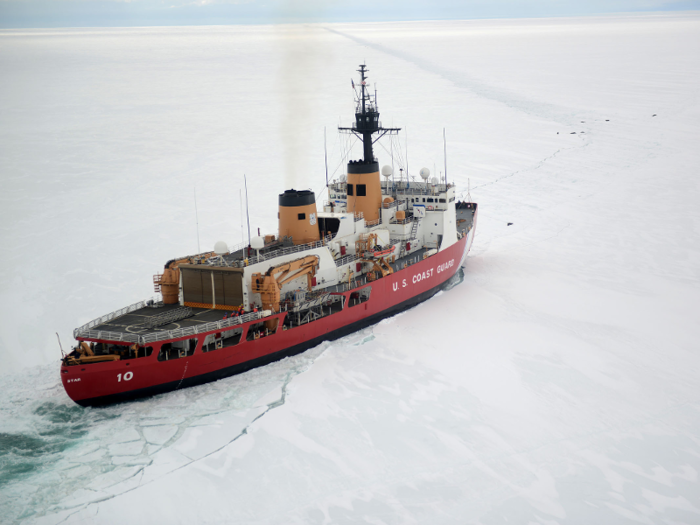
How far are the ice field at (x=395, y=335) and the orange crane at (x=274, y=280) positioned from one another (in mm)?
1885

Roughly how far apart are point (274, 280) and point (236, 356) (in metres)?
2.35

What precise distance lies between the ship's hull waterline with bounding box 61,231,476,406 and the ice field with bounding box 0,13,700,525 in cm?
43

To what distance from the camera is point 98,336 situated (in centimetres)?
1496

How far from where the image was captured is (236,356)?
52.5ft

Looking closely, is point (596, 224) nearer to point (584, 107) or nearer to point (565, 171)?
point (565, 171)

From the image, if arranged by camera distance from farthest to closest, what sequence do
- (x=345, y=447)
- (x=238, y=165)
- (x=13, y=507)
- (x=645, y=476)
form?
(x=238, y=165)
(x=345, y=447)
(x=645, y=476)
(x=13, y=507)

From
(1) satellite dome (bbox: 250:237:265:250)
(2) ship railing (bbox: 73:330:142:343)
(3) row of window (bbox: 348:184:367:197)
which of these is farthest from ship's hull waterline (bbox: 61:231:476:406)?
(3) row of window (bbox: 348:184:367:197)

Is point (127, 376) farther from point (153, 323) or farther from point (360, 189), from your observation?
point (360, 189)

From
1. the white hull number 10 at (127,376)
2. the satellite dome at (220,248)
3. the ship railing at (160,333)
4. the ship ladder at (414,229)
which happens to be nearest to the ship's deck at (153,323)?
the ship railing at (160,333)

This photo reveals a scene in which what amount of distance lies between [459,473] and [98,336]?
9.30 metres

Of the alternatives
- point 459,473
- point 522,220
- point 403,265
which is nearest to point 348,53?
point 522,220

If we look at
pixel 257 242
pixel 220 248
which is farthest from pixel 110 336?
pixel 257 242

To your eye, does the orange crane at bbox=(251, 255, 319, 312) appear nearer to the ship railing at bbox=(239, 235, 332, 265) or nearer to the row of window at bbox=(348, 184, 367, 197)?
the ship railing at bbox=(239, 235, 332, 265)

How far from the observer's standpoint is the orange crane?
55.0 ft
